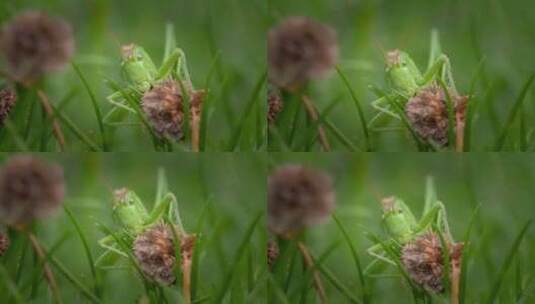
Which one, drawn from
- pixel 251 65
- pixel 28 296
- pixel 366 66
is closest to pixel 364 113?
pixel 366 66

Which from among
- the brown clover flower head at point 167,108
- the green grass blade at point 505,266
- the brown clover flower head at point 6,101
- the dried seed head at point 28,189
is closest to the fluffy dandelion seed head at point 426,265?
the green grass blade at point 505,266

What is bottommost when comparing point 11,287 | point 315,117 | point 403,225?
point 11,287

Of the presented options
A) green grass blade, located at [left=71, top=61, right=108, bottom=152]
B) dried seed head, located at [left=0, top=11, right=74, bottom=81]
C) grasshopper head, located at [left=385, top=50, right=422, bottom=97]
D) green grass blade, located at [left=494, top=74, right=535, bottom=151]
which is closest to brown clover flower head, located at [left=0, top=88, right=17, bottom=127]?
dried seed head, located at [left=0, top=11, right=74, bottom=81]

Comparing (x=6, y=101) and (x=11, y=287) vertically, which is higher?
(x=6, y=101)

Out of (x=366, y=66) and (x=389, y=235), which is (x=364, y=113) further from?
(x=389, y=235)

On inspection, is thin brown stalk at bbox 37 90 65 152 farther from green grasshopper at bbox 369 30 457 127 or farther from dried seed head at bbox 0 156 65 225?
green grasshopper at bbox 369 30 457 127

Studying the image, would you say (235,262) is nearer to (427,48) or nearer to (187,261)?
(187,261)

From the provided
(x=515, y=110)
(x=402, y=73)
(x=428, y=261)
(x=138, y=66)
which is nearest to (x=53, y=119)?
(x=138, y=66)

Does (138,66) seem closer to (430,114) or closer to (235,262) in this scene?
(235,262)

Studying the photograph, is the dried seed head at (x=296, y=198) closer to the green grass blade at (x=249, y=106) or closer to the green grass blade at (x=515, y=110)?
the green grass blade at (x=249, y=106)
